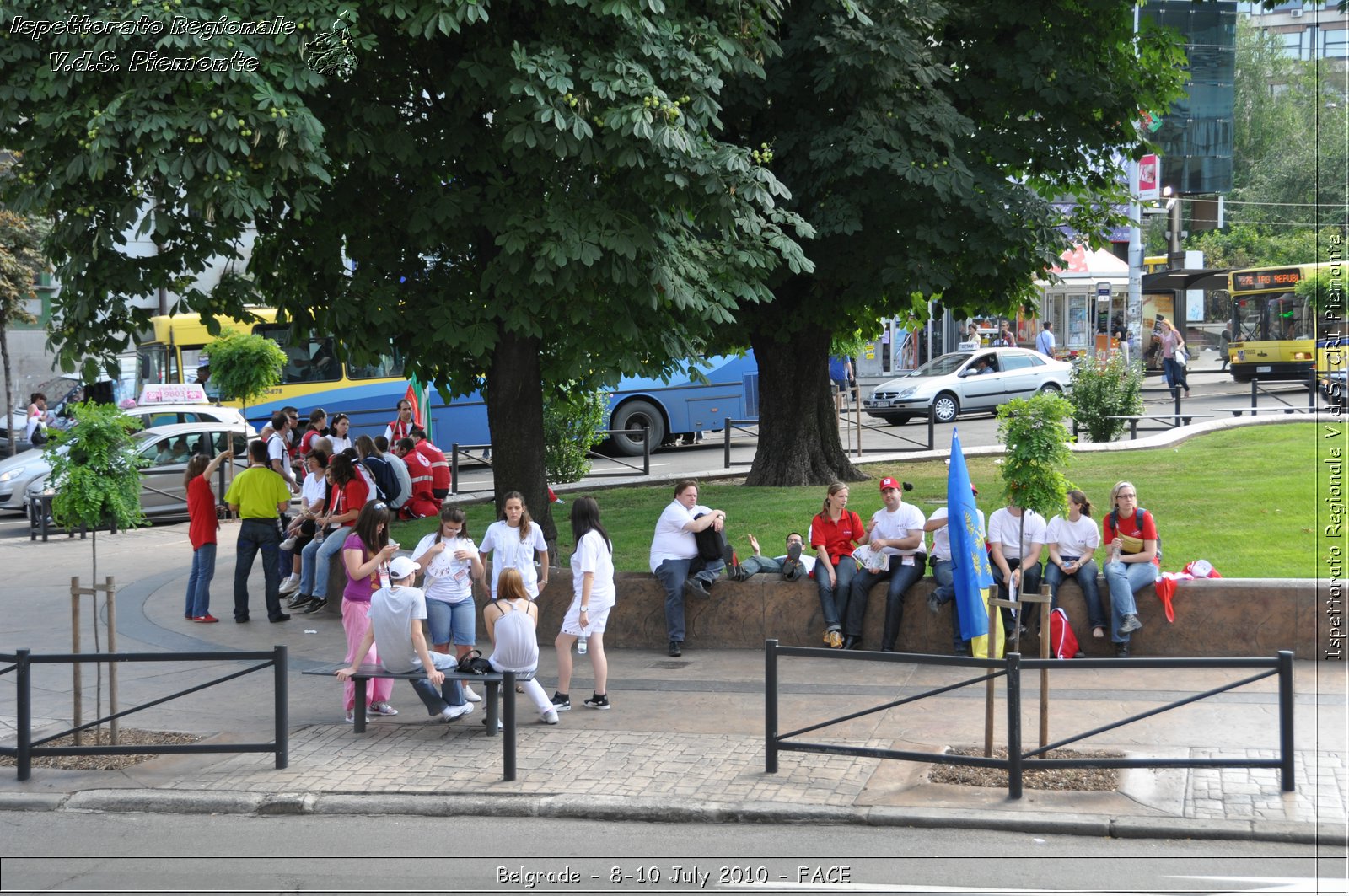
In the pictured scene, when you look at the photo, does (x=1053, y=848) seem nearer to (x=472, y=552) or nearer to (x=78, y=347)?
(x=472, y=552)

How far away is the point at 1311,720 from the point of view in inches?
336

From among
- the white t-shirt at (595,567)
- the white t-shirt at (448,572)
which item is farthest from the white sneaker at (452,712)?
the white t-shirt at (595,567)

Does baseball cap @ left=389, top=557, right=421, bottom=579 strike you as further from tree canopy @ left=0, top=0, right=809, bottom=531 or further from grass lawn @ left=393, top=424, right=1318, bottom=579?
grass lawn @ left=393, top=424, right=1318, bottom=579

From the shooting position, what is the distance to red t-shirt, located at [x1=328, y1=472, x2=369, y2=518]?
43.9 ft

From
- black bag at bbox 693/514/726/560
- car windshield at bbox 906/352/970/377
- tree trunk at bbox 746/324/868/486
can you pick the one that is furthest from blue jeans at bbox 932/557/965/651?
car windshield at bbox 906/352/970/377

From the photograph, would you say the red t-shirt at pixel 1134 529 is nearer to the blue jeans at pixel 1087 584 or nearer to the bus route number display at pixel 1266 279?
the blue jeans at pixel 1087 584

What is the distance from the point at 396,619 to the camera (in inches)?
349

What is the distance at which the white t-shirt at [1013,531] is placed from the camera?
1061 centimetres

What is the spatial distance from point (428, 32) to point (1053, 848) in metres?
7.18

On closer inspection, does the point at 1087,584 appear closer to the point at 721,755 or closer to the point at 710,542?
the point at 710,542

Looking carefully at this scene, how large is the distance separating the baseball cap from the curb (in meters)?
1.70

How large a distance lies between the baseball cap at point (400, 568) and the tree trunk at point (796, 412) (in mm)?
9157

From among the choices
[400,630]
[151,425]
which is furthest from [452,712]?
[151,425]

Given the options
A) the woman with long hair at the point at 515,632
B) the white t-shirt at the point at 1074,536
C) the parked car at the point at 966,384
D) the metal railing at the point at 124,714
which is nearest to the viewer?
the metal railing at the point at 124,714
